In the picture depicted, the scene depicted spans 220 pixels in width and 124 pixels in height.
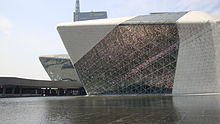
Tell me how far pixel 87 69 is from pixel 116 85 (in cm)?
582

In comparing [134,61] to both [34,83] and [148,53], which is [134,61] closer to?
[148,53]

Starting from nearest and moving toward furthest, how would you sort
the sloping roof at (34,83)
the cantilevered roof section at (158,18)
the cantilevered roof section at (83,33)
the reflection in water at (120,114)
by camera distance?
the reflection in water at (120,114), the cantilevered roof section at (158,18), the cantilevered roof section at (83,33), the sloping roof at (34,83)

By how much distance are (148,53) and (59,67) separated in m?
55.3

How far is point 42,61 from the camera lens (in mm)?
85875

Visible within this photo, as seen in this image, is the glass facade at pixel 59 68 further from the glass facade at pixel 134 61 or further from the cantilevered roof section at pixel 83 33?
the glass facade at pixel 134 61

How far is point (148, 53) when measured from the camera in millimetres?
33594

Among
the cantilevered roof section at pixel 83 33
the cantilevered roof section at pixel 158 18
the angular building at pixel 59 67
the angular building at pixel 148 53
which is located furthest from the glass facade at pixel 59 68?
the cantilevered roof section at pixel 158 18

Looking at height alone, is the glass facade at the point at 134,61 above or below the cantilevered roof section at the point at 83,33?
below

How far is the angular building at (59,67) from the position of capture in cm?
8150

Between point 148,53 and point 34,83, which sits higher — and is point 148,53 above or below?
above

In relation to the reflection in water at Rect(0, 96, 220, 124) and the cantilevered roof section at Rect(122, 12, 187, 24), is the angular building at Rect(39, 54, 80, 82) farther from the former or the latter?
the reflection in water at Rect(0, 96, 220, 124)

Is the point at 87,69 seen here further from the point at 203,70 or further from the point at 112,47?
the point at 203,70

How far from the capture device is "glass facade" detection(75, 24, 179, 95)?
1273 inches

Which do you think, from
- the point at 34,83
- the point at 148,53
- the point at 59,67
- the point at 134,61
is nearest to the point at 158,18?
the point at 148,53
